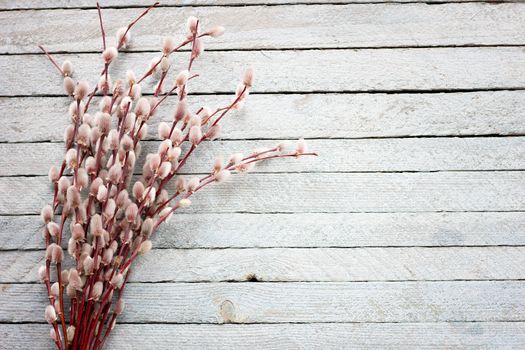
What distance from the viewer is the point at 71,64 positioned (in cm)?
127

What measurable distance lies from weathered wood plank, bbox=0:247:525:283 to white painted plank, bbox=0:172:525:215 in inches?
3.9

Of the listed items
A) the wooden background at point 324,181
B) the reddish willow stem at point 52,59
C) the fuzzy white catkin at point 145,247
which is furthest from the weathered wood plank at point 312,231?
the reddish willow stem at point 52,59

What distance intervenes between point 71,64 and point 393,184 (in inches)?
32.4

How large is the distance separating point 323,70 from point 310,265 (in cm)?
47

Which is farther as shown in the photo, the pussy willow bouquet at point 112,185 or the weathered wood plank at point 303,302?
the weathered wood plank at point 303,302

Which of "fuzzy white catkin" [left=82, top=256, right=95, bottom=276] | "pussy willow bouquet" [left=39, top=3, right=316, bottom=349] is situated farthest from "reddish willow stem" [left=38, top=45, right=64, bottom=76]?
"fuzzy white catkin" [left=82, top=256, right=95, bottom=276]

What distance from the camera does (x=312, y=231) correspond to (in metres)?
1.22

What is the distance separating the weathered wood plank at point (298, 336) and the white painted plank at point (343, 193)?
263mm

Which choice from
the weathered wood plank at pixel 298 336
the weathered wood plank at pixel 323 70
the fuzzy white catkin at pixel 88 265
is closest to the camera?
the fuzzy white catkin at pixel 88 265

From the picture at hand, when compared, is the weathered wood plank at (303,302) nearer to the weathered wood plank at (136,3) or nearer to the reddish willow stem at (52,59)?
the reddish willow stem at (52,59)

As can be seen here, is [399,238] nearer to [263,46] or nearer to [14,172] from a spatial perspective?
[263,46]

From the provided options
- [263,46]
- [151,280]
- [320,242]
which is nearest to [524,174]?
[320,242]

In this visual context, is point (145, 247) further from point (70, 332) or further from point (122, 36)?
point (122, 36)

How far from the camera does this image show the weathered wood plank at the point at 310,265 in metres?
1.20
